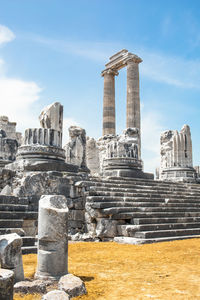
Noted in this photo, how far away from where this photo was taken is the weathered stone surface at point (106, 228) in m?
8.80

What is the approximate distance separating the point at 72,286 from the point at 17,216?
4038 millimetres

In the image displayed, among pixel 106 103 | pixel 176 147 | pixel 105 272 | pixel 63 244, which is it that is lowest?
pixel 105 272

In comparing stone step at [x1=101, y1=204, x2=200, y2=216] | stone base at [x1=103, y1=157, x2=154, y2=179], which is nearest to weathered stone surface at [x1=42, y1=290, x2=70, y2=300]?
stone step at [x1=101, y1=204, x2=200, y2=216]

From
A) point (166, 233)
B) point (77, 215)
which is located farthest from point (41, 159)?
point (166, 233)

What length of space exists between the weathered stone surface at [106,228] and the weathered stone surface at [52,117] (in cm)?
422

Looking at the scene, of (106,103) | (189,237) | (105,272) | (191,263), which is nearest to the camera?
(105,272)

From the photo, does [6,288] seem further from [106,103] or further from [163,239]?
[106,103]

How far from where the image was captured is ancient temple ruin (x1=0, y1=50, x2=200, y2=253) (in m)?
8.38

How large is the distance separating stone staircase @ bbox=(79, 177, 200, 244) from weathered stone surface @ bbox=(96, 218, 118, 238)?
3 centimetres

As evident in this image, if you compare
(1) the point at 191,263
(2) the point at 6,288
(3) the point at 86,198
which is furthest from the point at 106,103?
(2) the point at 6,288

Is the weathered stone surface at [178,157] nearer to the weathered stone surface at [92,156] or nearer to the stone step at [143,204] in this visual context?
the weathered stone surface at [92,156]

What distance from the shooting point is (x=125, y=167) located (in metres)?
14.5

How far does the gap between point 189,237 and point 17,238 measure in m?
6.16

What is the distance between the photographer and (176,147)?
59.2 ft
